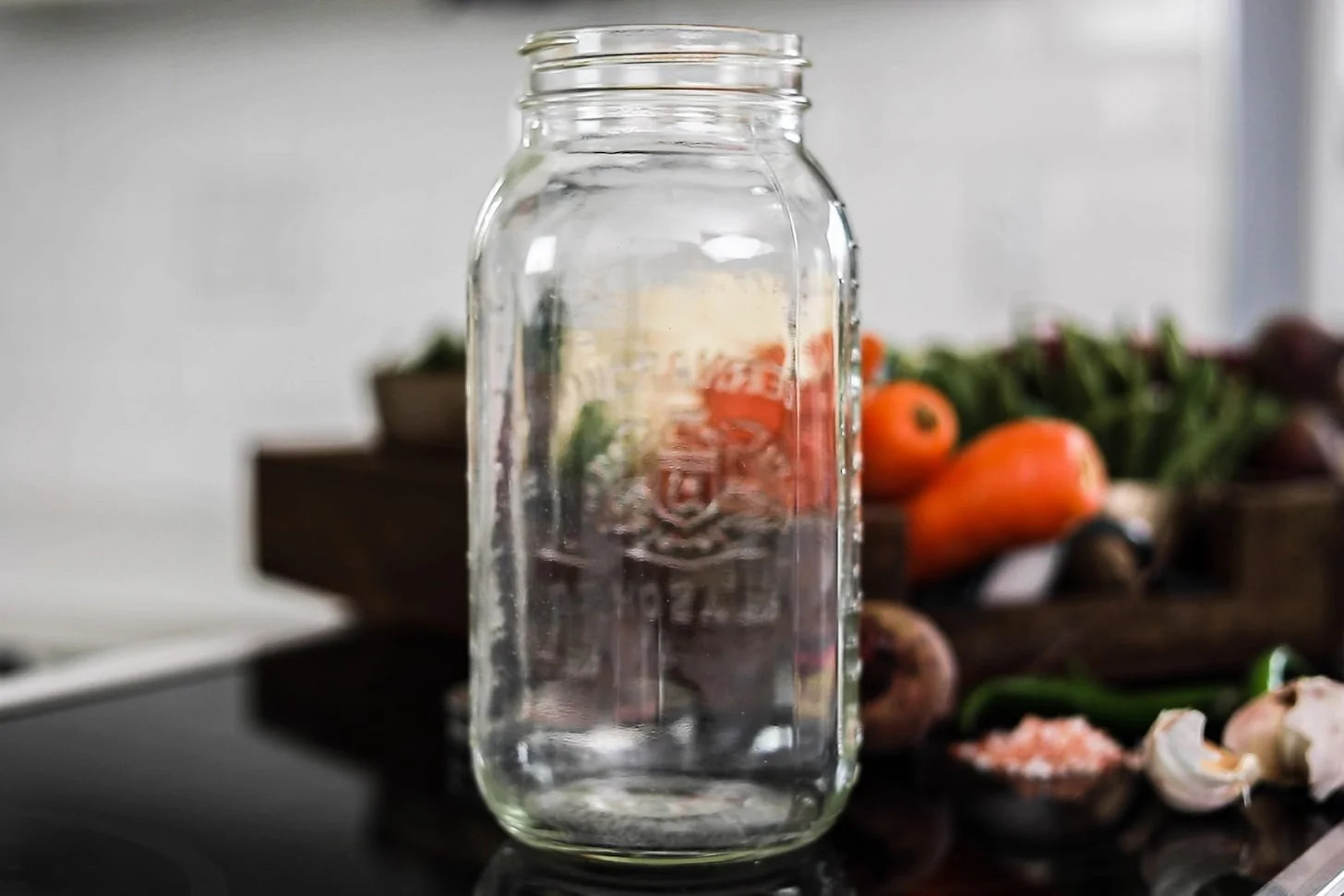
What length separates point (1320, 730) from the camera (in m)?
0.61

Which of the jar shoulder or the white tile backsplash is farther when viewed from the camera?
the white tile backsplash

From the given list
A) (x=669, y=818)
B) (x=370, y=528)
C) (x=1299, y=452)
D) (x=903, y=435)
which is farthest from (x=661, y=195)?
(x=1299, y=452)

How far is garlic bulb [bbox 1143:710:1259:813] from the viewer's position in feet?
1.98

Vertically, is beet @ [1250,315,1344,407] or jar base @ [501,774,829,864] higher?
beet @ [1250,315,1344,407]

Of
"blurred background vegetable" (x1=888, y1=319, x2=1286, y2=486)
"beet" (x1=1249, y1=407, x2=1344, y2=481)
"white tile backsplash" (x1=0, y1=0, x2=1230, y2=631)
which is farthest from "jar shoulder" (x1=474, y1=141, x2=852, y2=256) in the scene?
"white tile backsplash" (x1=0, y1=0, x2=1230, y2=631)

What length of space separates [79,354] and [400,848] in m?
2.50

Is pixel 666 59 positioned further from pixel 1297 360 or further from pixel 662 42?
pixel 1297 360

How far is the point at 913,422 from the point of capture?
826mm

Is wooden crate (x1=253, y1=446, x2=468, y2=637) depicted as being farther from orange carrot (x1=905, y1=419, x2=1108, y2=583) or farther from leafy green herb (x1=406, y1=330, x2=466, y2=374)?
orange carrot (x1=905, y1=419, x2=1108, y2=583)

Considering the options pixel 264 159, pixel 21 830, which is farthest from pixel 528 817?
pixel 264 159

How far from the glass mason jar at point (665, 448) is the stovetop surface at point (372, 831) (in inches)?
1.3

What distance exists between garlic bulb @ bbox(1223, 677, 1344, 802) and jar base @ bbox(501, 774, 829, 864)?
19 centimetres

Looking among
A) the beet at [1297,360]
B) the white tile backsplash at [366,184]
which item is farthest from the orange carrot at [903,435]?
the white tile backsplash at [366,184]

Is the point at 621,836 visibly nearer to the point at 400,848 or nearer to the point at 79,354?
the point at 400,848
